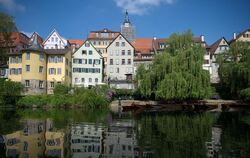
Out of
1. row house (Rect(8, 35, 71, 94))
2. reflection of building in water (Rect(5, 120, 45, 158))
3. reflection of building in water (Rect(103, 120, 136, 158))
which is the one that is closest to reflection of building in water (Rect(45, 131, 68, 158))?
reflection of building in water (Rect(5, 120, 45, 158))

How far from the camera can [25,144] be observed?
16016 mm

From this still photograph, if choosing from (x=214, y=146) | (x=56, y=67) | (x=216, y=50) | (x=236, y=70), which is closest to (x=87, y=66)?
(x=56, y=67)

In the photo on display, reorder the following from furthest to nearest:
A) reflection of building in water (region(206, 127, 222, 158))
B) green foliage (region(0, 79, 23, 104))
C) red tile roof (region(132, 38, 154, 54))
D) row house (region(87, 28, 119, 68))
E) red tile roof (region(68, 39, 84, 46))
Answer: red tile roof (region(68, 39, 84, 46)) < row house (region(87, 28, 119, 68)) < red tile roof (region(132, 38, 154, 54)) < green foliage (region(0, 79, 23, 104)) < reflection of building in water (region(206, 127, 222, 158))

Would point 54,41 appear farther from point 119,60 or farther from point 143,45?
point 143,45

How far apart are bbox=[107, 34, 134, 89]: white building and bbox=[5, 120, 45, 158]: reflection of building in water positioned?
56.6m

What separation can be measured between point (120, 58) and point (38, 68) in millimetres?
24209

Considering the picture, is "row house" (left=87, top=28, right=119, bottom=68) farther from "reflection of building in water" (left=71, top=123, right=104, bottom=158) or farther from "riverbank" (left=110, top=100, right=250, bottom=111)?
"reflection of building in water" (left=71, top=123, right=104, bottom=158)

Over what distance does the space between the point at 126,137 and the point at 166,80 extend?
2861cm

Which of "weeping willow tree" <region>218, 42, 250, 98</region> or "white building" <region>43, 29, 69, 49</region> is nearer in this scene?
"weeping willow tree" <region>218, 42, 250, 98</region>

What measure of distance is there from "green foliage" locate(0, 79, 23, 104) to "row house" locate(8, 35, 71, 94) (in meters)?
5.08

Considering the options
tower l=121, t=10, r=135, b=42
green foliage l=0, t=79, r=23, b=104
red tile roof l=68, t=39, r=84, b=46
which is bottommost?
green foliage l=0, t=79, r=23, b=104

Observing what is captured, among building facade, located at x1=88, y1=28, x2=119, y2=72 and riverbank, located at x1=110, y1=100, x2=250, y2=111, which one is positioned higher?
building facade, located at x1=88, y1=28, x2=119, y2=72

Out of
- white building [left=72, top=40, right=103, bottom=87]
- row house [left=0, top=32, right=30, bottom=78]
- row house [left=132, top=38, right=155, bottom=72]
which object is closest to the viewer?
Answer: row house [left=0, top=32, right=30, bottom=78]

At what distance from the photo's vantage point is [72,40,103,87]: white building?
230 ft
